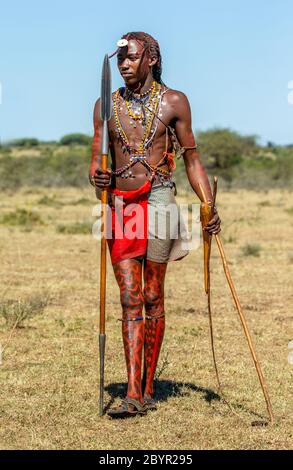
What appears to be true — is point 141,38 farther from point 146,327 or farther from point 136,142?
point 146,327

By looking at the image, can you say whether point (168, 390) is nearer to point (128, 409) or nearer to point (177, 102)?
point (128, 409)

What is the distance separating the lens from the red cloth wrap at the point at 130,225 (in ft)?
19.2

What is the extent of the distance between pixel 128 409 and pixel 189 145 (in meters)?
1.72

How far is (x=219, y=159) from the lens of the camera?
52312 mm

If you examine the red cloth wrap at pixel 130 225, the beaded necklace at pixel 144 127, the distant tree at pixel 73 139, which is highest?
the distant tree at pixel 73 139

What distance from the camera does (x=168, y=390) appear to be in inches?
253

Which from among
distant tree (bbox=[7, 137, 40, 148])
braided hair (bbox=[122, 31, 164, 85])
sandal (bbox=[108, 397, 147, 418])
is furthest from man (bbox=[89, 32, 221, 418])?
distant tree (bbox=[7, 137, 40, 148])

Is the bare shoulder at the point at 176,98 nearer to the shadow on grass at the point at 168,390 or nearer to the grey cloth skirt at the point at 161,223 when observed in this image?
the grey cloth skirt at the point at 161,223

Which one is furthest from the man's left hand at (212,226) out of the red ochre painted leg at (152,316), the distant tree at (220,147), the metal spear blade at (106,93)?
the distant tree at (220,147)

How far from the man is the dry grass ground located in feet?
1.54

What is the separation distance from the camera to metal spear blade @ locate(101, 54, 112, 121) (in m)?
5.61

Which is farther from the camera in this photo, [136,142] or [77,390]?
[77,390]

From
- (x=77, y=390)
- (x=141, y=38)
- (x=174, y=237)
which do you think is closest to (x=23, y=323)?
(x=77, y=390)
